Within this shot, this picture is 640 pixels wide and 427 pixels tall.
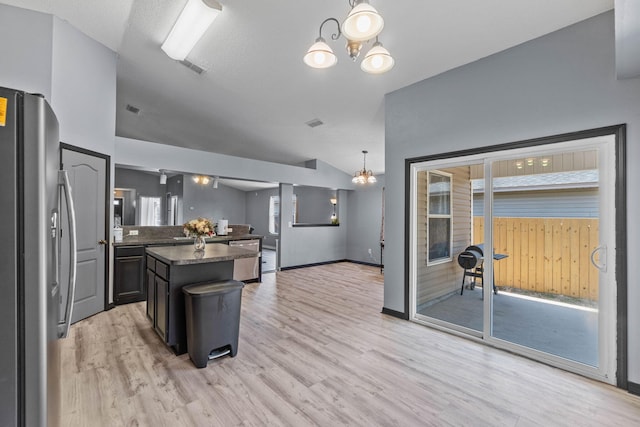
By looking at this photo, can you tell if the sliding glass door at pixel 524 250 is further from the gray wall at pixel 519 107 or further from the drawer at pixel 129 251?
the drawer at pixel 129 251

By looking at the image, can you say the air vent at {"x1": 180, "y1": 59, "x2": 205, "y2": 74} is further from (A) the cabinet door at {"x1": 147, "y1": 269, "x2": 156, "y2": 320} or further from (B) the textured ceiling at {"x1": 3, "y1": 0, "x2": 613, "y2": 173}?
(A) the cabinet door at {"x1": 147, "y1": 269, "x2": 156, "y2": 320}

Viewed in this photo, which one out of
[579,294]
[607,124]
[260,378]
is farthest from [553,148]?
[260,378]

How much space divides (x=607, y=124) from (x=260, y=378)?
3539mm

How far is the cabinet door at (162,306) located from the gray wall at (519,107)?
268cm

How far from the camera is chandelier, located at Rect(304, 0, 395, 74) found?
5.47ft

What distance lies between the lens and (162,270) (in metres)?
2.88

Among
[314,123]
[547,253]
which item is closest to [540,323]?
[547,253]

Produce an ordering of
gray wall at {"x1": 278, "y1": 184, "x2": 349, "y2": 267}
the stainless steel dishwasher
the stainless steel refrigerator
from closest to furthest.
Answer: the stainless steel refrigerator < the stainless steel dishwasher < gray wall at {"x1": 278, "y1": 184, "x2": 349, "y2": 267}

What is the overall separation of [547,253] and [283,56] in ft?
11.7

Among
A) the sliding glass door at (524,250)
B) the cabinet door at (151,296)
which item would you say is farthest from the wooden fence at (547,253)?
the cabinet door at (151,296)

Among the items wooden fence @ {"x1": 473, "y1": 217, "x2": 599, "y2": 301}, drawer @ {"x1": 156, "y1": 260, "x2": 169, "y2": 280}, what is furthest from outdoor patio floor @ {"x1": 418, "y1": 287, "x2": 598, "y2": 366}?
drawer @ {"x1": 156, "y1": 260, "x2": 169, "y2": 280}

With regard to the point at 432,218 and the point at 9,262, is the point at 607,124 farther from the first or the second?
the point at 9,262

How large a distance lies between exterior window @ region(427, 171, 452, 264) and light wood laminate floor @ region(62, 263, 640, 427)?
0.99 m

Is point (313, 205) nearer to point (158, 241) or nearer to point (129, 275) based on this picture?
point (158, 241)
